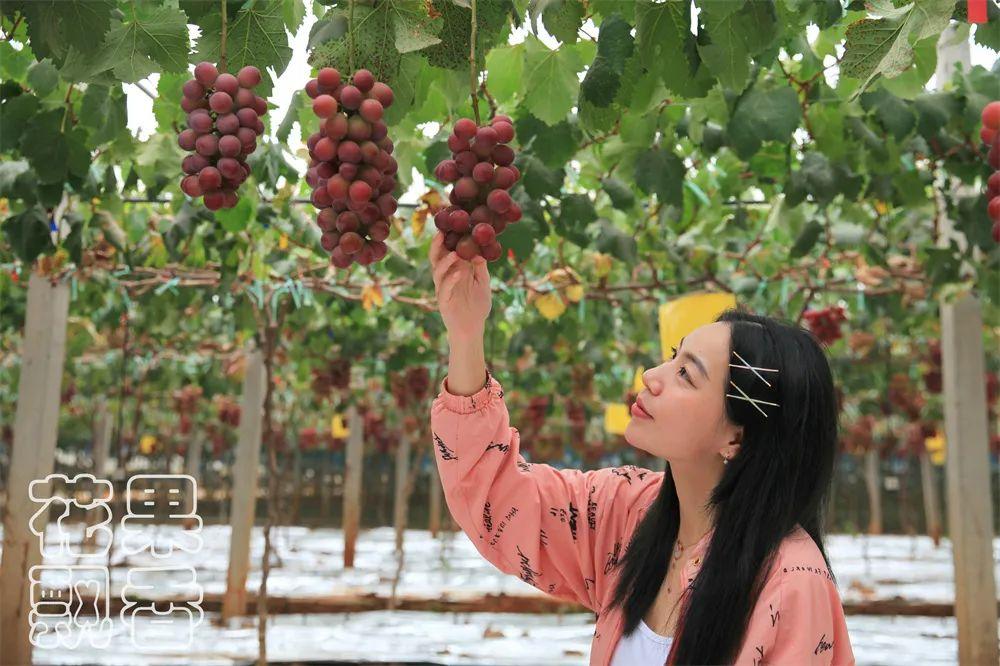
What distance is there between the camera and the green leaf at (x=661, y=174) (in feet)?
9.43

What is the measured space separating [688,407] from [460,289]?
489 mm

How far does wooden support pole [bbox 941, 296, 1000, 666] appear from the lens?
4.56 m

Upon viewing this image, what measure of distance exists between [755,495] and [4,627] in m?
3.85

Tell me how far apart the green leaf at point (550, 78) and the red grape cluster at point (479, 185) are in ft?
2.89

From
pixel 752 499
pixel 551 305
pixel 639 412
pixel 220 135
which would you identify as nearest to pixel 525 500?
pixel 639 412

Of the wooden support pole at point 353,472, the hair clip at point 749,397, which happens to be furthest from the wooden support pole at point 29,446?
the wooden support pole at point 353,472

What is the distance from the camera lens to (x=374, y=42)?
50.2 inches

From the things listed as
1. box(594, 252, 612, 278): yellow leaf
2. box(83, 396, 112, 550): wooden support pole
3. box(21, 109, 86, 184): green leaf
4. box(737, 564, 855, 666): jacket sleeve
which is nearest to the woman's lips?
box(737, 564, 855, 666): jacket sleeve

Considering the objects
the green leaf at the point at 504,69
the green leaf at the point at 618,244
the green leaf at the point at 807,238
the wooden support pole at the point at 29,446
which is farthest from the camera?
the wooden support pole at the point at 29,446

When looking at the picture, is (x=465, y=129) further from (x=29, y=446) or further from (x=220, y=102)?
(x=29, y=446)

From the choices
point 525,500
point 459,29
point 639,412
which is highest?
point 459,29

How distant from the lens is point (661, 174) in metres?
2.87

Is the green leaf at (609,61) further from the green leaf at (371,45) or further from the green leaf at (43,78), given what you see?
the green leaf at (43,78)

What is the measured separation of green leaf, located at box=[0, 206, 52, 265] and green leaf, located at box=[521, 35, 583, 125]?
1.70m
